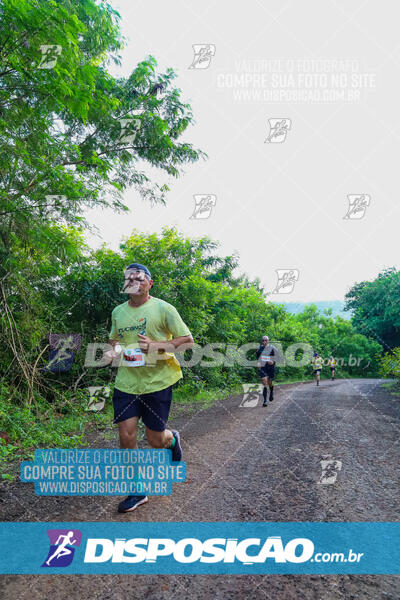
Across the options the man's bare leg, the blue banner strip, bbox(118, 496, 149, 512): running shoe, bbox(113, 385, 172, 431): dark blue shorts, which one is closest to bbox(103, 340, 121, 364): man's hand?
bbox(113, 385, 172, 431): dark blue shorts

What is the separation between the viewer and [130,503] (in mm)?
2910

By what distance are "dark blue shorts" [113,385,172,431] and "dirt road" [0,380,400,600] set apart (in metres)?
0.73

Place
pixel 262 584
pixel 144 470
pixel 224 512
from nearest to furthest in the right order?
pixel 262 584, pixel 224 512, pixel 144 470

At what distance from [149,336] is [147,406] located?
63 centimetres

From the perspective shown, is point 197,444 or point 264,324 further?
point 264,324

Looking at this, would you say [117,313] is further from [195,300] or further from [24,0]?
[195,300]

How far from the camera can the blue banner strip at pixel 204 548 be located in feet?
7.06

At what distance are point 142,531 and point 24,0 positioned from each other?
5247 mm

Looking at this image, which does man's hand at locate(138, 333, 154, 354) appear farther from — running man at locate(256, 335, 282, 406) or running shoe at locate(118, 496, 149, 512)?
running man at locate(256, 335, 282, 406)

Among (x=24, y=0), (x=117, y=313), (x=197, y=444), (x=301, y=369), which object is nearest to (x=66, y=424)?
(x=197, y=444)

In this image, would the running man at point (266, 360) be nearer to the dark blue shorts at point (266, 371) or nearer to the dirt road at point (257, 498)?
the dark blue shorts at point (266, 371)

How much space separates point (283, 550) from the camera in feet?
7.50

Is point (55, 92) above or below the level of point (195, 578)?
above

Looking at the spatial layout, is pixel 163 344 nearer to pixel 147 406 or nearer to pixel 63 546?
pixel 147 406
